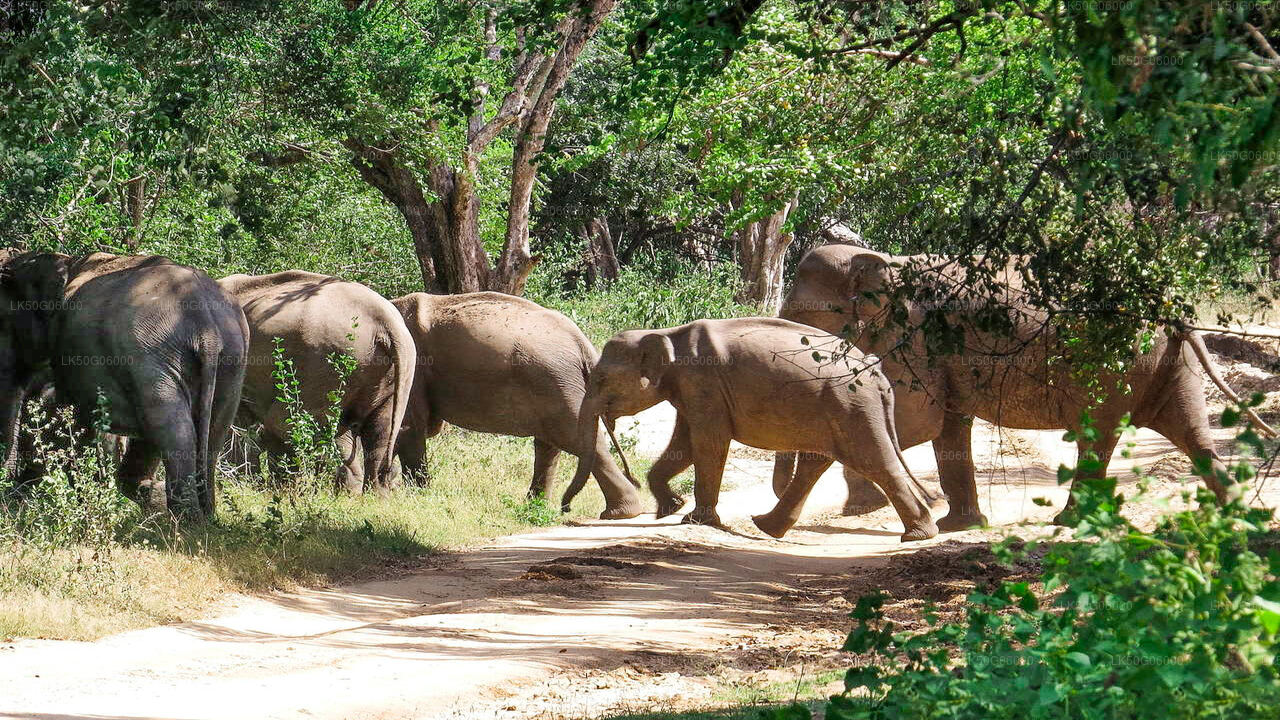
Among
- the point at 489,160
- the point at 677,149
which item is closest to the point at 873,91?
the point at 489,160

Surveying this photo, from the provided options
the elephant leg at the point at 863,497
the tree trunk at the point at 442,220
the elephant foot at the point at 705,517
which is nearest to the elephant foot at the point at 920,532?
the elephant foot at the point at 705,517

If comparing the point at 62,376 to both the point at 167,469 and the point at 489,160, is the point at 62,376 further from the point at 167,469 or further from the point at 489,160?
the point at 489,160

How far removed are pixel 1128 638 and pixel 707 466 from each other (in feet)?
27.9

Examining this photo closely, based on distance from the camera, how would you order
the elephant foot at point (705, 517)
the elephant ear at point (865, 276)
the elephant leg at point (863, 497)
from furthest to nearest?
the elephant leg at point (863, 497) < the elephant ear at point (865, 276) < the elephant foot at point (705, 517)

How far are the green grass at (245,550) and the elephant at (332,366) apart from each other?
0.52m

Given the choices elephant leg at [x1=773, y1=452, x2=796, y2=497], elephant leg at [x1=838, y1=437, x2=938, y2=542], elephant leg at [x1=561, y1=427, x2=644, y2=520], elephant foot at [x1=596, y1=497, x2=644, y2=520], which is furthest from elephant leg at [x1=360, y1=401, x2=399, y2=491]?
elephant leg at [x1=838, y1=437, x2=938, y2=542]

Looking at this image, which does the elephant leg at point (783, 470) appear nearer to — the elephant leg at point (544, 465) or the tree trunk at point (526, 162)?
the elephant leg at point (544, 465)

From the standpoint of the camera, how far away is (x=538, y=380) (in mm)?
14172

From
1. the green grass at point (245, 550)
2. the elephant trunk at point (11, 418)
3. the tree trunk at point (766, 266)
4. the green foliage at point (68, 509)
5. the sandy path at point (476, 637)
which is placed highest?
the tree trunk at point (766, 266)

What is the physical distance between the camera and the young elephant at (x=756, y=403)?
12180mm

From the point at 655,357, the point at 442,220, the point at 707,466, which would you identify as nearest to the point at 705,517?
the point at 707,466

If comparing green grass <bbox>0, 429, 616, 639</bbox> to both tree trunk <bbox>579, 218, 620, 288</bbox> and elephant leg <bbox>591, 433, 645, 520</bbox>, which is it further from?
tree trunk <bbox>579, 218, 620, 288</bbox>

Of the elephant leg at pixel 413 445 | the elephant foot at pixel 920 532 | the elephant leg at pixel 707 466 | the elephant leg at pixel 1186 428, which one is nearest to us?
the elephant leg at pixel 1186 428

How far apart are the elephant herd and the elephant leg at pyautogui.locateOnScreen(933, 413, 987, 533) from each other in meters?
0.02
